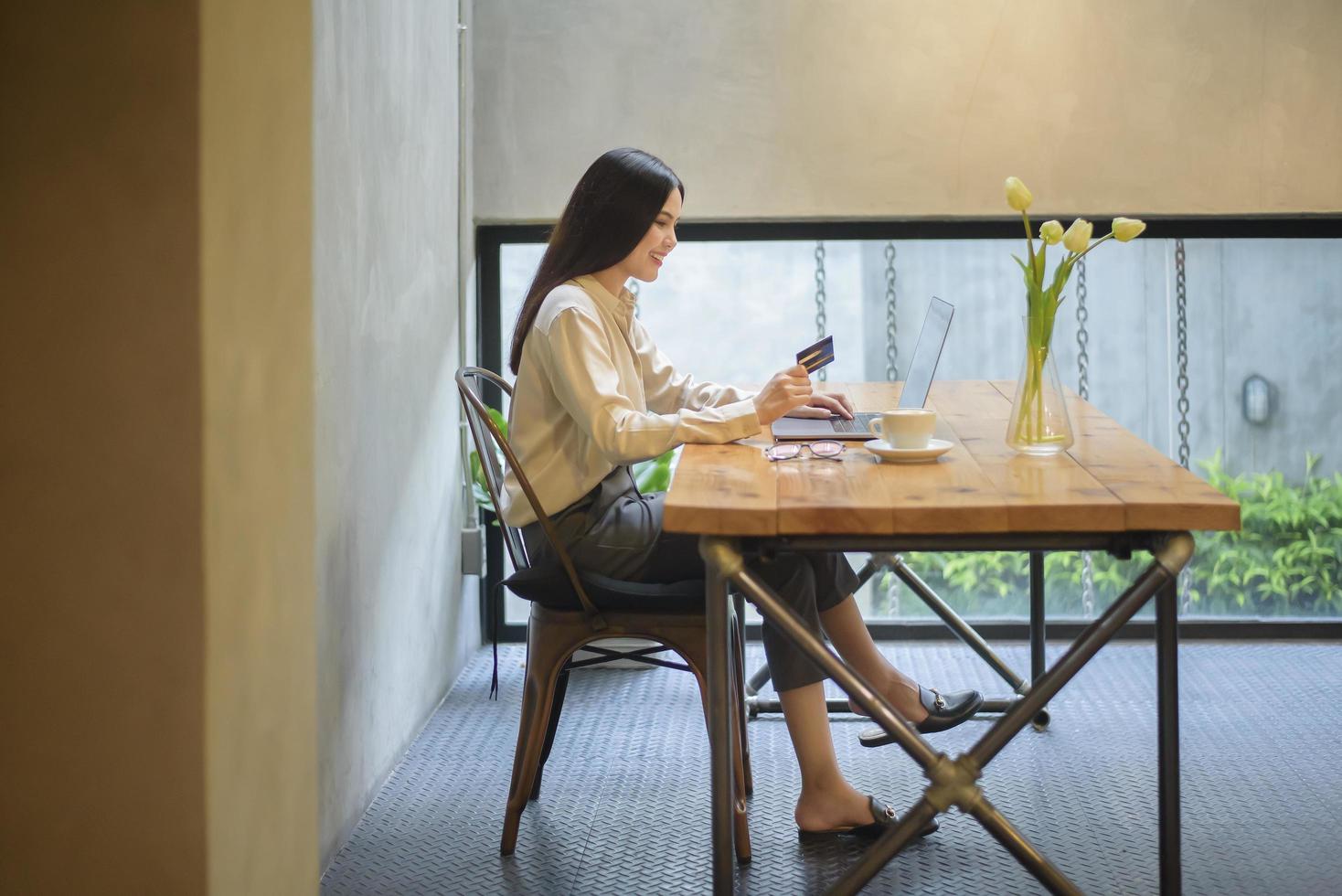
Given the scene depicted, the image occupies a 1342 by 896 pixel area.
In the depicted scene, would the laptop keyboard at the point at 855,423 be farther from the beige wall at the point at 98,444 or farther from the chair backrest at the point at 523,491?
the beige wall at the point at 98,444

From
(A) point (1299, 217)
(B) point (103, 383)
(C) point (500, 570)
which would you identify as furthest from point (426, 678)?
(A) point (1299, 217)

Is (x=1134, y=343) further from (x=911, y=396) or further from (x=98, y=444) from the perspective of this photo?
(x=98, y=444)

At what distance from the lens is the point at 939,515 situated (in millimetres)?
1629

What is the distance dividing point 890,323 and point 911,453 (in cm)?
181

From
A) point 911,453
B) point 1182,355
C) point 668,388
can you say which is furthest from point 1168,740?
point 1182,355

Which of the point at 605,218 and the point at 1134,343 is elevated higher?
the point at 605,218

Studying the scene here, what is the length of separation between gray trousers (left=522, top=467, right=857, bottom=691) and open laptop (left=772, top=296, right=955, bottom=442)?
23cm

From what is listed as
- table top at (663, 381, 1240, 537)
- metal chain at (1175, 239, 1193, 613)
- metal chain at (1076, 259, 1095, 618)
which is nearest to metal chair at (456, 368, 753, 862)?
table top at (663, 381, 1240, 537)

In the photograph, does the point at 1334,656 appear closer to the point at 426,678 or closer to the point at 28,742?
the point at 426,678

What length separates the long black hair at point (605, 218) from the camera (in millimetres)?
2424

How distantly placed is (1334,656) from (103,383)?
3.23 metres

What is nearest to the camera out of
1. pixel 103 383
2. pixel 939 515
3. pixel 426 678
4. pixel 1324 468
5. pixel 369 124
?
pixel 103 383

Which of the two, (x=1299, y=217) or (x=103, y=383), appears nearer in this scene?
(x=103, y=383)

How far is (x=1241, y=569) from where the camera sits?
147 inches
